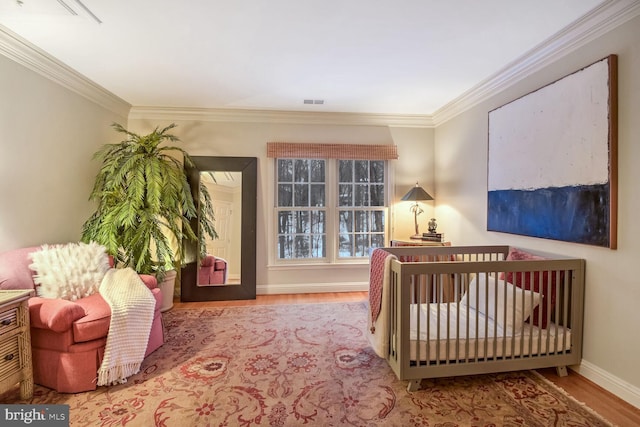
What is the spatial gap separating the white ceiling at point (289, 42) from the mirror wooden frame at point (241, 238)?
0.84m

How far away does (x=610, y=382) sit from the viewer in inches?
77.0

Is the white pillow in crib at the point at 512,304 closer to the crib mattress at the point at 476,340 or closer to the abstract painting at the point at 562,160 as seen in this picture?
the crib mattress at the point at 476,340

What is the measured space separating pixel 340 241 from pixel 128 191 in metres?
2.56

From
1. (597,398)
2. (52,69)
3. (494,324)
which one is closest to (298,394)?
(494,324)

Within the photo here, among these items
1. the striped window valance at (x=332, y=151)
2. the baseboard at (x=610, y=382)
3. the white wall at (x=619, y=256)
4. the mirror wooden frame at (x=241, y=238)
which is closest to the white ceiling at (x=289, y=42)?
→ the white wall at (x=619, y=256)

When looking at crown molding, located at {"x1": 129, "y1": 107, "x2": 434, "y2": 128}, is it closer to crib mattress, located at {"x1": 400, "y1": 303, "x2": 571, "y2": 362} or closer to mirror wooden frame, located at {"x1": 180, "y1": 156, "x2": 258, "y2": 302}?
mirror wooden frame, located at {"x1": 180, "y1": 156, "x2": 258, "y2": 302}

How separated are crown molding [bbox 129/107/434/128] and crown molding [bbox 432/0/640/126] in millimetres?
917

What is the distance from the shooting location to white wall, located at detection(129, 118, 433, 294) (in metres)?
3.94

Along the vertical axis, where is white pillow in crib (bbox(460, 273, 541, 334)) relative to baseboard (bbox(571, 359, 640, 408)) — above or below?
above

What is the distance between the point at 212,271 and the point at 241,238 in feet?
1.82

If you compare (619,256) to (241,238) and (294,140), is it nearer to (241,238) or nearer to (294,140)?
(294,140)

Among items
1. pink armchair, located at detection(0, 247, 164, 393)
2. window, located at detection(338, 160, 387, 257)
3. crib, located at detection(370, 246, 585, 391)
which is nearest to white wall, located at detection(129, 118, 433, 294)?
window, located at detection(338, 160, 387, 257)

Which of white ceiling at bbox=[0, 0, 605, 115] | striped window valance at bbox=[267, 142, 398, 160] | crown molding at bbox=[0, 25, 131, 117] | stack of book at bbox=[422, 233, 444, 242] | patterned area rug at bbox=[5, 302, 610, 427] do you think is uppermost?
white ceiling at bbox=[0, 0, 605, 115]

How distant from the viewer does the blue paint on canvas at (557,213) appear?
198 centimetres
